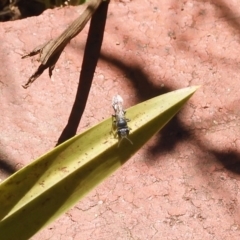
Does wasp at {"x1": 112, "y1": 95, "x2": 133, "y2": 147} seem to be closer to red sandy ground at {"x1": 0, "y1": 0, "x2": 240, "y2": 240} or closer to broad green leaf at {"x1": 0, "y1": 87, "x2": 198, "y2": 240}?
broad green leaf at {"x1": 0, "y1": 87, "x2": 198, "y2": 240}

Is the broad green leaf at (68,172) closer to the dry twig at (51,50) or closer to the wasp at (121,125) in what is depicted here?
the wasp at (121,125)

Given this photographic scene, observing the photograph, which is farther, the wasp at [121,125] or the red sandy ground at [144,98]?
the red sandy ground at [144,98]

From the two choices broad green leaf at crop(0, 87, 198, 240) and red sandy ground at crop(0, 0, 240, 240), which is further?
red sandy ground at crop(0, 0, 240, 240)

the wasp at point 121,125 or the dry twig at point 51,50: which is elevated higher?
the dry twig at point 51,50

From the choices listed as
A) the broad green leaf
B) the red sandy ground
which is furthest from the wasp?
the red sandy ground

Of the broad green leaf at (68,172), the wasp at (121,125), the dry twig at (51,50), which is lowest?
the broad green leaf at (68,172)

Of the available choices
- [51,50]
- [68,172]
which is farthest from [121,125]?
[51,50]

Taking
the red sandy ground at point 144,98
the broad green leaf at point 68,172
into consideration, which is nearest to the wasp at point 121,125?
the broad green leaf at point 68,172

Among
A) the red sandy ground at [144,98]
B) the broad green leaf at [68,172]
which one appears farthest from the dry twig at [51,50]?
the broad green leaf at [68,172]
